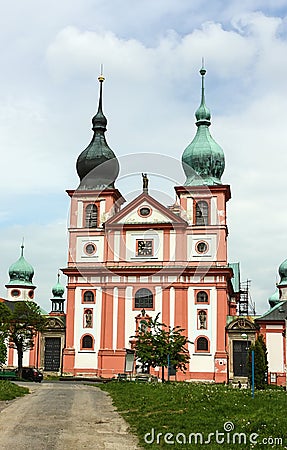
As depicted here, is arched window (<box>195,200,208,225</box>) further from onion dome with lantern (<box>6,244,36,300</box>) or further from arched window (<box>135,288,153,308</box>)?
onion dome with lantern (<box>6,244,36,300</box>)

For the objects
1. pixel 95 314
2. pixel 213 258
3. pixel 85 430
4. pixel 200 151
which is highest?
pixel 200 151

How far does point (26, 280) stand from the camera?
85.8 meters

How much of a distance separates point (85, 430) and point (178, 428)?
7.81 feet

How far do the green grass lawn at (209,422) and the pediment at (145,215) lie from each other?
4107 cm

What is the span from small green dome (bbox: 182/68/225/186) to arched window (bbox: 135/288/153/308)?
431 inches

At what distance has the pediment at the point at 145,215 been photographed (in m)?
62.3

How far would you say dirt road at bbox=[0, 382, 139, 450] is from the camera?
45.7 feet

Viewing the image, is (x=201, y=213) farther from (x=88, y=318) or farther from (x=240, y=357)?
(x=88, y=318)

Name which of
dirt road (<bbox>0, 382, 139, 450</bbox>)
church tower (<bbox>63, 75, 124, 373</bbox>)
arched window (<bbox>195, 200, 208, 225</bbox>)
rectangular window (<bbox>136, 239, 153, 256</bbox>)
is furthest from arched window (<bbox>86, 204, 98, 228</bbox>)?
dirt road (<bbox>0, 382, 139, 450</bbox>)

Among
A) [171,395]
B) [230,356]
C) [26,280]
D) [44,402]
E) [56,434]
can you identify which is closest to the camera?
[56,434]

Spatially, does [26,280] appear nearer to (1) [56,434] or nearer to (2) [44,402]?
(2) [44,402]

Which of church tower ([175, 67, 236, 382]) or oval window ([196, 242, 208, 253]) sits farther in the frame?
oval window ([196, 242, 208, 253])

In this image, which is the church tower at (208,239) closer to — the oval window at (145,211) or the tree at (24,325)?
the oval window at (145,211)

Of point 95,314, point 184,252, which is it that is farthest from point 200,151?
point 95,314
